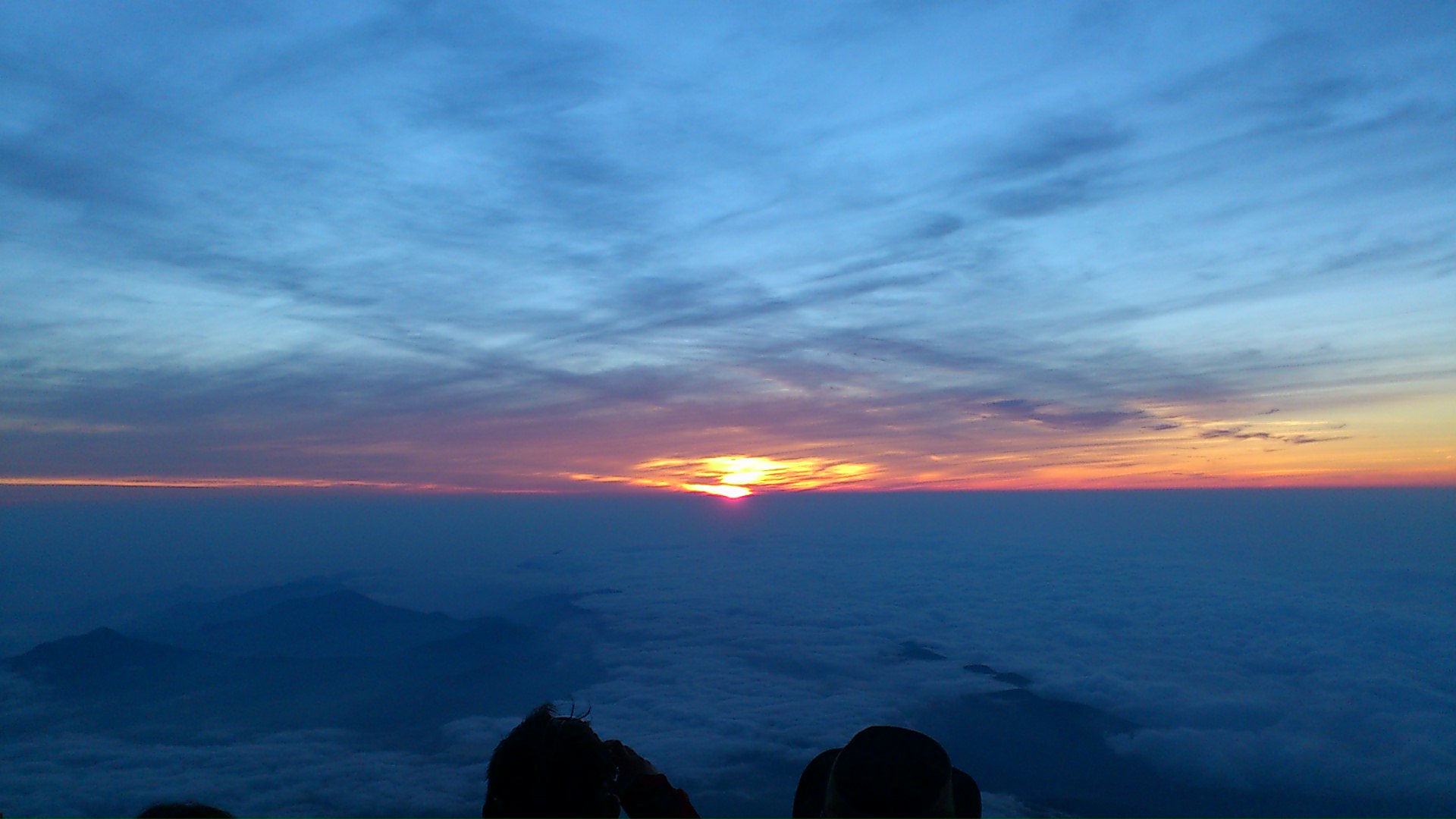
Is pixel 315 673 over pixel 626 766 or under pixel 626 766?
under

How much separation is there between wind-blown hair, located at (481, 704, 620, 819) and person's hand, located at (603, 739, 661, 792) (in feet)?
0.70

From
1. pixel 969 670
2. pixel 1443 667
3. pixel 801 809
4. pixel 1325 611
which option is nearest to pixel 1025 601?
pixel 969 670

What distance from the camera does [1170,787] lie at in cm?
7750

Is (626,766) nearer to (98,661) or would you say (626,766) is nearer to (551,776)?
(551,776)

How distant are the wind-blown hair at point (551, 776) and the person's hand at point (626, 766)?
0.21 metres

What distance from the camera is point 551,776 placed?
2111mm

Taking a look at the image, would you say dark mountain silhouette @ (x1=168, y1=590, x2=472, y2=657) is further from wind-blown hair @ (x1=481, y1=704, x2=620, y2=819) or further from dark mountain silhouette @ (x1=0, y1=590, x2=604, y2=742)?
wind-blown hair @ (x1=481, y1=704, x2=620, y2=819)

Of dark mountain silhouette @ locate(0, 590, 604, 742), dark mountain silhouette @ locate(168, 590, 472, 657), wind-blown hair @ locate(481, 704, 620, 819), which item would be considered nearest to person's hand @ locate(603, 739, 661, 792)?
wind-blown hair @ locate(481, 704, 620, 819)

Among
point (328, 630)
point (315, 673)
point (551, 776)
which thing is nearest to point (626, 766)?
point (551, 776)

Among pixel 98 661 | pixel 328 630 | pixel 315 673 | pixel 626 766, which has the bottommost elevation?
pixel 315 673

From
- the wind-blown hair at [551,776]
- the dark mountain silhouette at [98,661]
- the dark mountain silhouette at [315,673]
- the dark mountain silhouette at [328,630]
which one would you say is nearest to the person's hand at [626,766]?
the wind-blown hair at [551,776]

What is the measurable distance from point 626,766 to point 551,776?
0.49 meters

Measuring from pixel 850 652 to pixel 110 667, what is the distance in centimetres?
15148

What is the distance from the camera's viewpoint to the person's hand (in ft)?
8.05
